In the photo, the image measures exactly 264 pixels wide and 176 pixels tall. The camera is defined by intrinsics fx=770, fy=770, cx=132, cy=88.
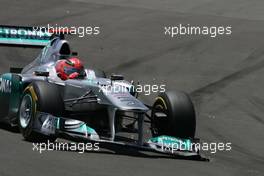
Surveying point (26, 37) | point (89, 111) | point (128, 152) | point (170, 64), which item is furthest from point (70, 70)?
point (170, 64)

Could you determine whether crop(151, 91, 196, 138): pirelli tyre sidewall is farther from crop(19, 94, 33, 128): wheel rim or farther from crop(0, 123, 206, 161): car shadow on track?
crop(19, 94, 33, 128): wheel rim

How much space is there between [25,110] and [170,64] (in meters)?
8.12

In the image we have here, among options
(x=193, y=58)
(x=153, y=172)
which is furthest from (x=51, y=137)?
(x=193, y=58)

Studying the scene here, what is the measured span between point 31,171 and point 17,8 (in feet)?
56.4

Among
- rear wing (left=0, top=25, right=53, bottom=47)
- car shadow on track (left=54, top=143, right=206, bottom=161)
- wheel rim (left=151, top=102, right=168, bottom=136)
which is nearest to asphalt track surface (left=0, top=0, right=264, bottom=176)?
car shadow on track (left=54, top=143, right=206, bottom=161)

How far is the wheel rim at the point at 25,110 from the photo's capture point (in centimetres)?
1183

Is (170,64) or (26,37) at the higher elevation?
(26,37)

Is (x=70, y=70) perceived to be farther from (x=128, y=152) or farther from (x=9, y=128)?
(x=128, y=152)

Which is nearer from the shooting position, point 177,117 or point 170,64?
point 177,117

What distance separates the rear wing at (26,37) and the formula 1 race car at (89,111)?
5.13ft

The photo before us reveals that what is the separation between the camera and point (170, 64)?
19.6 m

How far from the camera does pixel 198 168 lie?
408 inches

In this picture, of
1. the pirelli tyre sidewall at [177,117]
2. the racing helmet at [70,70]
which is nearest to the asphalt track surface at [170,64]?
the pirelli tyre sidewall at [177,117]

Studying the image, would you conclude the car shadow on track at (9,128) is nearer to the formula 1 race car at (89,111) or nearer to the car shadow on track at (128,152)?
the formula 1 race car at (89,111)
